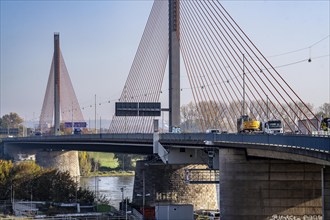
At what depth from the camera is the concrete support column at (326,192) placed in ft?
101

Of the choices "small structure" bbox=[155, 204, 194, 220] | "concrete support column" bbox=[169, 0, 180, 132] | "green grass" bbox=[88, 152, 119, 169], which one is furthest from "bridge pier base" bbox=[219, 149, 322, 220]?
"green grass" bbox=[88, 152, 119, 169]

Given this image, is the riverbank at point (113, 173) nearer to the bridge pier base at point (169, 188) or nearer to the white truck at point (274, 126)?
the bridge pier base at point (169, 188)

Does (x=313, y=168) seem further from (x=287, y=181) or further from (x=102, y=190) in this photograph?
(x=102, y=190)

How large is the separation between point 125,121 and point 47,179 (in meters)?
13.0

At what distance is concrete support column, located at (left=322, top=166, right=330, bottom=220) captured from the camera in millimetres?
30877

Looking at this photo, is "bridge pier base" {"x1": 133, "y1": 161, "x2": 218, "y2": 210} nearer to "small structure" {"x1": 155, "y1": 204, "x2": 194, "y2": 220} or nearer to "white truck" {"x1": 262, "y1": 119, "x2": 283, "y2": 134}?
"small structure" {"x1": 155, "y1": 204, "x2": 194, "y2": 220}

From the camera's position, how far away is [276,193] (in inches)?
1526

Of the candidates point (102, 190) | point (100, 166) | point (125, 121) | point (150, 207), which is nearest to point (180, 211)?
point (150, 207)

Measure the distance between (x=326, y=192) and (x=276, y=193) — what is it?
24.3 ft

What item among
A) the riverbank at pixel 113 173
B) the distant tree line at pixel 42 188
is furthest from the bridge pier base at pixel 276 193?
the riverbank at pixel 113 173

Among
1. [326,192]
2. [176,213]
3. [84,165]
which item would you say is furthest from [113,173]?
[326,192]

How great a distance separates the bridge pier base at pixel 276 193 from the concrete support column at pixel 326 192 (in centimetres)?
644

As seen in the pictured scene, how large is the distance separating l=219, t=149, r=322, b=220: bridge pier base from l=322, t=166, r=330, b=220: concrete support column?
6.44 metres

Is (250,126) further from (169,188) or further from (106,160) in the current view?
(106,160)
